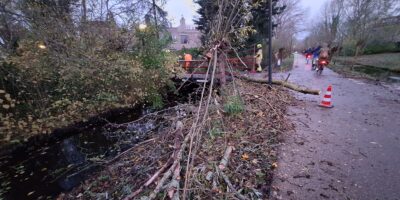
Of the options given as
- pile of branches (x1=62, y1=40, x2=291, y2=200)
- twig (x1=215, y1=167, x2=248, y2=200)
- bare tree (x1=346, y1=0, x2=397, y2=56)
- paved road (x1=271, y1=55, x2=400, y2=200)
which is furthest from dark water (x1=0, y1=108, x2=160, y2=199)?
bare tree (x1=346, y1=0, x2=397, y2=56)

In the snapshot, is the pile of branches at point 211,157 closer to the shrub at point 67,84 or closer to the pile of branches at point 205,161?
the pile of branches at point 205,161

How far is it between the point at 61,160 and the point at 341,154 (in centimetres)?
684

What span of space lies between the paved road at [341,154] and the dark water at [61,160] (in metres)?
4.13

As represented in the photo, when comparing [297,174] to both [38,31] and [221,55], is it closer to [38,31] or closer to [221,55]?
[221,55]

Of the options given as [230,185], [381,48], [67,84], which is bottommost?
[230,185]

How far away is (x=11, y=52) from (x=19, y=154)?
120 inches

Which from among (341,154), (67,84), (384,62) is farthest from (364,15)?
(67,84)

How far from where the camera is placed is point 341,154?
13.5ft

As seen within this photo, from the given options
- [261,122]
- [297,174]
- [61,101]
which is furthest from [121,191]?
[61,101]

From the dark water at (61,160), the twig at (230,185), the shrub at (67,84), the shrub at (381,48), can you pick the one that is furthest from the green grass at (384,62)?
the dark water at (61,160)

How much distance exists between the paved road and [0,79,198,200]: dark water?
4.13 metres

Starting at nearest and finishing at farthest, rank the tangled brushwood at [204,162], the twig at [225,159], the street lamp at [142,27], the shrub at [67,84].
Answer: the tangled brushwood at [204,162], the twig at [225,159], the shrub at [67,84], the street lamp at [142,27]

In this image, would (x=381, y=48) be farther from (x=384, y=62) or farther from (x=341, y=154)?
(x=341, y=154)

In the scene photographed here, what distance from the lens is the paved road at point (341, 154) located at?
3166 mm
